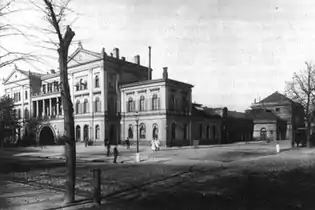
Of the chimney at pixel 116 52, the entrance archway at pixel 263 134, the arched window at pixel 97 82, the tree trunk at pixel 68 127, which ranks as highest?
the chimney at pixel 116 52

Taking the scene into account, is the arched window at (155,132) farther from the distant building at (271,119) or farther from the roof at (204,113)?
the distant building at (271,119)

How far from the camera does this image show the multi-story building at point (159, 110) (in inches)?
1503

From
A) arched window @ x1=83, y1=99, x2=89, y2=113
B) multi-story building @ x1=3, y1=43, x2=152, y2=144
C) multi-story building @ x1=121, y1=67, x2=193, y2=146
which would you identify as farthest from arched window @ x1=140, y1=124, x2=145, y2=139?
arched window @ x1=83, y1=99, x2=89, y2=113

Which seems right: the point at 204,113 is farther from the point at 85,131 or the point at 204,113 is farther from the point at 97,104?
the point at 85,131

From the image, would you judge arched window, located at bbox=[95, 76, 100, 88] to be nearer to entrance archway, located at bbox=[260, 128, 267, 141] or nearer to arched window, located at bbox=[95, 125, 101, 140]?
arched window, located at bbox=[95, 125, 101, 140]

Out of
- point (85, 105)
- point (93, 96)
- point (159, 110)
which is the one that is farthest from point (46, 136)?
point (159, 110)

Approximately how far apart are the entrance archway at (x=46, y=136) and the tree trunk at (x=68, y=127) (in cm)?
4684

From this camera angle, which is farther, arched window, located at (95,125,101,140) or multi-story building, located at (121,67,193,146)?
arched window, located at (95,125,101,140)

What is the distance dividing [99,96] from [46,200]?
36071mm

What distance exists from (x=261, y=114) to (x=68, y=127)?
6155 centimetres

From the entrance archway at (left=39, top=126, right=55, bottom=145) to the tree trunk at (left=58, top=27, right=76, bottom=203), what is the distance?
46.8 meters

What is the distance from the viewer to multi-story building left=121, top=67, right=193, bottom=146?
3819 centimetres

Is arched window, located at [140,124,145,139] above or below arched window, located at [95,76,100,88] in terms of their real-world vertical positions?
below

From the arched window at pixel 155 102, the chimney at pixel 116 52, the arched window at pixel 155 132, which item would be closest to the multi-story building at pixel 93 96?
the chimney at pixel 116 52
